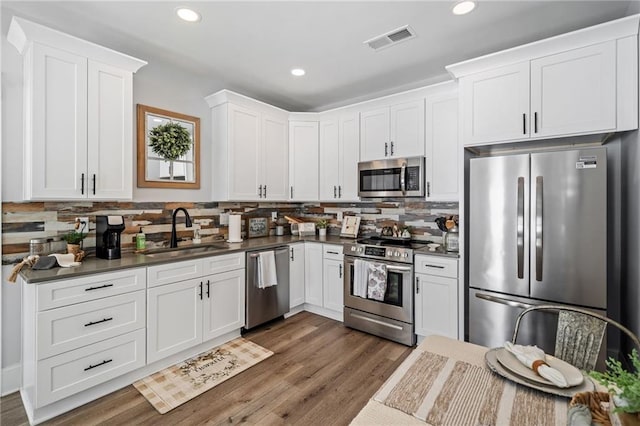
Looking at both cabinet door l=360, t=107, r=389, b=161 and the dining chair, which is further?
cabinet door l=360, t=107, r=389, b=161

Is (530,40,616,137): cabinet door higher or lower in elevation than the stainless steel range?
higher

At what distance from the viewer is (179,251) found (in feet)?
10.4

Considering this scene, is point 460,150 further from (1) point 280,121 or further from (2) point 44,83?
(2) point 44,83

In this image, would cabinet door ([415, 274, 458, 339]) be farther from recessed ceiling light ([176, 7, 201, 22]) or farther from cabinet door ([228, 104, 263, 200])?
recessed ceiling light ([176, 7, 201, 22])

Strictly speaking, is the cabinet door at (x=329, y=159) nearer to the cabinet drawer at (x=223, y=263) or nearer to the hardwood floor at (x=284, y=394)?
the cabinet drawer at (x=223, y=263)

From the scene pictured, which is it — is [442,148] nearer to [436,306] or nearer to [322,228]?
[436,306]

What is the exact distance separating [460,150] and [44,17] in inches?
140

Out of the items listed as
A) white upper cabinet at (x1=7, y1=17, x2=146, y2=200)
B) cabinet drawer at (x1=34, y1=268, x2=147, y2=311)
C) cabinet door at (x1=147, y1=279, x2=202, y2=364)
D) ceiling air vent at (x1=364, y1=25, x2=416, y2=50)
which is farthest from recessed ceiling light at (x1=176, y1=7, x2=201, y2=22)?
cabinet door at (x1=147, y1=279, x2=202, y2=364)

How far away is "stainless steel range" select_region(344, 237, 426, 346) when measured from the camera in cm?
311

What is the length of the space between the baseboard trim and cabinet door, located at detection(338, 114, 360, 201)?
3.36 metres

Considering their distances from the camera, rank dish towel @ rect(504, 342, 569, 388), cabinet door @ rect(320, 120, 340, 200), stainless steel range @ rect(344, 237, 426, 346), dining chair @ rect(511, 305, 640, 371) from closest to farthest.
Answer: dish towel @ rect(504, 342, 569, 388), dining chair @ rect(511, 305, 640, 371), stainless steel range @ rect(344, 237, 426, 346), cabinet door @ rect(320, 120, 340, 200)

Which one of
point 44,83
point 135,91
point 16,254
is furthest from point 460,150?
point 16,254

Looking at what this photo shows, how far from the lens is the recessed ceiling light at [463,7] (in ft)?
7.22

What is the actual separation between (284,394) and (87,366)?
1.40 meters
